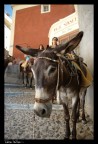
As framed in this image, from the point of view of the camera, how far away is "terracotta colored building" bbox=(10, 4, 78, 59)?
5.23ft

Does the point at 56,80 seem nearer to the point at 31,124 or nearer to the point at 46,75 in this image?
the point at 46,75

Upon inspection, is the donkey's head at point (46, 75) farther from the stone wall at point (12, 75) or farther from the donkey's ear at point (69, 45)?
the stone wall at point (12, 75)

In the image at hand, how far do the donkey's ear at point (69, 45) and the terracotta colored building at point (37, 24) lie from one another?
0.18m

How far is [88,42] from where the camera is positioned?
1.57 metres

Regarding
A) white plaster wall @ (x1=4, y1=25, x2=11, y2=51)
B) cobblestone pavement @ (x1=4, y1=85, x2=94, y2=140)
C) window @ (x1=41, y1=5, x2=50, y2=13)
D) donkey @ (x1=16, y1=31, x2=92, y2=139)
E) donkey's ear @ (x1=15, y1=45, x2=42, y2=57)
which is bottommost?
cobblestone pavement @ (x1=4, y1=85, x2=94, y2=140)

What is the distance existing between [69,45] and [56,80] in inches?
9.0

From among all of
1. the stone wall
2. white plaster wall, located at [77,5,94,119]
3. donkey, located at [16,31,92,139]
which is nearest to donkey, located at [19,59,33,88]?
the stone wall

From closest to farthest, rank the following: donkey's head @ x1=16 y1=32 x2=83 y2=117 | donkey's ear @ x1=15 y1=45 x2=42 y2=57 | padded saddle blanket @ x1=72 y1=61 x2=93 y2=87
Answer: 1. donkey's head @ x1=16 y1=32 x2=83 y2=117
2. donkey's ear @ x1=15 y1=45 x2=42 y2=57
3. padded saddle blanket @ x1=72 y1=61 x2=93 y2=87

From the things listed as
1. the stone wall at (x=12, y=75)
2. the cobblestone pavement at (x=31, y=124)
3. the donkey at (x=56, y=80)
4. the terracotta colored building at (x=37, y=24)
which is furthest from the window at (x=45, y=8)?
the cobblestone pavement at (x=31, y=124)

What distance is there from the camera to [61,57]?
1.45 metres

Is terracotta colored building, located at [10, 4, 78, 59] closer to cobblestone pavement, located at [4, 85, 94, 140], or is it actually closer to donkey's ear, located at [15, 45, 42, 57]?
donkey's ear, located at [15, 45, 42, 57]

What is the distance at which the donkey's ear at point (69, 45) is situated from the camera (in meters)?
1.40
